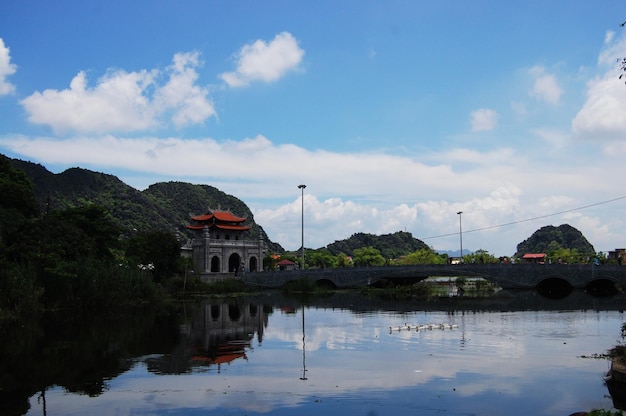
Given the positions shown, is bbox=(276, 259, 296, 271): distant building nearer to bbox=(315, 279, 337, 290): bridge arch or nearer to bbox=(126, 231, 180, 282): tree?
bbox=(315, 279, 337, 290): bridge arch

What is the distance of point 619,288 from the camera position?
244 ft

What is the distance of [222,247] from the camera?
93.1 meters

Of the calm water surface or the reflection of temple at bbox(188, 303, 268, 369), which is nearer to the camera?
the calm water surface

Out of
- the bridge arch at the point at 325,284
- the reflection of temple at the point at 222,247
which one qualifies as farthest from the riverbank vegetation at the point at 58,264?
the bridge arch at the point at 325,284

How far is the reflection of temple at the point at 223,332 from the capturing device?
85.7 feet

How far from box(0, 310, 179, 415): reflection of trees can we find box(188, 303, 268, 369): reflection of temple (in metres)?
1.51

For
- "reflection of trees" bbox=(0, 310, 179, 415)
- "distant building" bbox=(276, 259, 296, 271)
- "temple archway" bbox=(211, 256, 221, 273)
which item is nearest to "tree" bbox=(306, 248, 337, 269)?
"distant building" bbox=(276, 259, 296, 271)

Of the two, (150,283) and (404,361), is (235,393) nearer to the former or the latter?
(404,361)

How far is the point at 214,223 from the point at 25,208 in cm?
4159

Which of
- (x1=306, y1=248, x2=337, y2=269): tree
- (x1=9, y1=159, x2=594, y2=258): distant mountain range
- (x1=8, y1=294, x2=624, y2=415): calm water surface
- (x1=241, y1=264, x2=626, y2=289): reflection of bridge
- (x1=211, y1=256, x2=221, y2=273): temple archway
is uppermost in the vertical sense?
(x1=9, y1=159, x2=594, y2=258): distant mountain range

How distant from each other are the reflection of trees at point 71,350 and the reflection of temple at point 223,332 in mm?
1506

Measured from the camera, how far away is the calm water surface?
1669 centimetres

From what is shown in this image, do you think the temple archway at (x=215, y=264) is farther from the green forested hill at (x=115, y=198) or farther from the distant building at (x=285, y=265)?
the green forested hill at (x=115, y=198)

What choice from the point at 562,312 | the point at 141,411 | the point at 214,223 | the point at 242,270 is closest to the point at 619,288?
the point at 562,312
